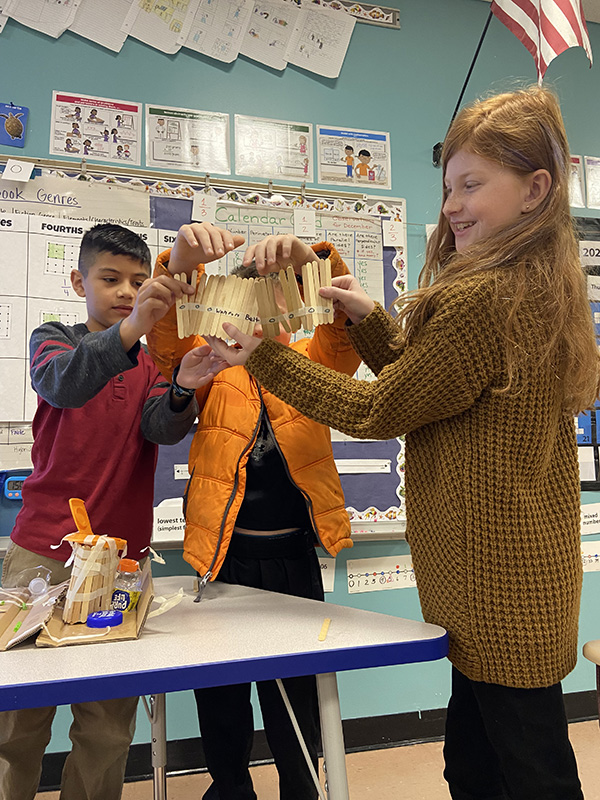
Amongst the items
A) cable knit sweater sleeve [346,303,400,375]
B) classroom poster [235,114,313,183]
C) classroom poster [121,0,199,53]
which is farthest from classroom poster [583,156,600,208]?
cable knit sweater sleeve [346,303,400,375]

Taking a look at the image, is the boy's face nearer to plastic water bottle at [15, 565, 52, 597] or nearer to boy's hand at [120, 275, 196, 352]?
boy's hand at [120, 275, 196, 352]

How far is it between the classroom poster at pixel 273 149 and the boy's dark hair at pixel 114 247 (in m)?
0.77

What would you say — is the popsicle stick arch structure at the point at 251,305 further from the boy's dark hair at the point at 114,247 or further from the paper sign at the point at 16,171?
the paper sign at the point at 16,171

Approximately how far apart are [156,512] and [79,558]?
1.02 metres

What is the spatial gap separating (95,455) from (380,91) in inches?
69.7

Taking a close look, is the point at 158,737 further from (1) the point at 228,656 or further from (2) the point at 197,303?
(2) the point at 197,303

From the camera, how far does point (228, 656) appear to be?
792 mm

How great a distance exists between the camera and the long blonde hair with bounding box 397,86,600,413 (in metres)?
0.94

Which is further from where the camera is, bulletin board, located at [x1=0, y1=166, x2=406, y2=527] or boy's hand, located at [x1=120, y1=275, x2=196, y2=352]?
bulletin board, located at [x1=0, y1=166, x2=406, y2=527]

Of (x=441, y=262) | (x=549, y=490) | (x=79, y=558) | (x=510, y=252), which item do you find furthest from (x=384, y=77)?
(x=79, y=558)

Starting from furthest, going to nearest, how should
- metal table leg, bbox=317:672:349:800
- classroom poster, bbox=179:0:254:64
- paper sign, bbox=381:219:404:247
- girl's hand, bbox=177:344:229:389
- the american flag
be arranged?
paper sign, bbox=381:219:404:247 < classroom poster, bbox=179:0:254:64 < the american flag < girl's hand, bbox=177:344:229:389 < metal table leg, bbox=317:672:349:800

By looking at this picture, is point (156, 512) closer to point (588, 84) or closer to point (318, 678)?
point (318, 678)

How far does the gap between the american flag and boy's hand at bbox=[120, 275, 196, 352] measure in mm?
1396

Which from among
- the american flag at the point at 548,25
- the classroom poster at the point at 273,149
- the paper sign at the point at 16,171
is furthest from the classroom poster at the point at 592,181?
the paper sign at the point at 16,171
